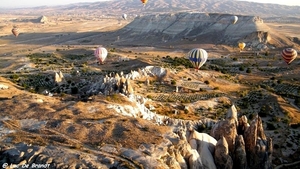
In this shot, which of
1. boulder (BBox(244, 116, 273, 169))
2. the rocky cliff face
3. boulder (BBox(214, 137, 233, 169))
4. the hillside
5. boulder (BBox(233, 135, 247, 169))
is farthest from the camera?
the rocky cliff face

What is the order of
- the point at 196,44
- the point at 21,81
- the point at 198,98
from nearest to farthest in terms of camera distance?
the point at 198,98, the point at 21,81, the point at 196,44

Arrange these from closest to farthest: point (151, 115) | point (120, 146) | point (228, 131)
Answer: point (120, 146), point (228, 131), point (151, 115)

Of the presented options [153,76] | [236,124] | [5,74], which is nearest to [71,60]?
[5,74]

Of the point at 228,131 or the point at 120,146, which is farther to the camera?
the point at 228,131

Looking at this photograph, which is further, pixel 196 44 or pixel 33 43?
pixel 33 43

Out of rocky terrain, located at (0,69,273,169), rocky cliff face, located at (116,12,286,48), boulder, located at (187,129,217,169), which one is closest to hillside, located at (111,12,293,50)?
rocky cliff face, located at (116,12,286,48)

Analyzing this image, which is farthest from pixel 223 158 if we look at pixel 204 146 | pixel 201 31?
pixel 201 31

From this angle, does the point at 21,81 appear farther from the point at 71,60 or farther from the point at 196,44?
the point at 196,44

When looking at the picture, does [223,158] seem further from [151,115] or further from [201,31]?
[201,31]

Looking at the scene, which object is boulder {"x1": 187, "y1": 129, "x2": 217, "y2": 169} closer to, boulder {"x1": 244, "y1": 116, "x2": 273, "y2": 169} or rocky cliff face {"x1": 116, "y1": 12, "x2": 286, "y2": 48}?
boulder {"x1": 244, "y1": 116, "x2": 273, "y2": 169}

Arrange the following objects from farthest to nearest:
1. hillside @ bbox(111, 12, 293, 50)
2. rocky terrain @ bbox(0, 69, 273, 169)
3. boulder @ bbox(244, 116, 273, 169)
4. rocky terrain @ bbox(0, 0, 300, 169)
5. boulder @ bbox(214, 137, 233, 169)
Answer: hillside @ bbox(111, 12, 293, 50)
boulder @ bbox(244, 116, 273, 169)
boulder @ bbox(214, 137, 233, 169)
rocky terrain @ bbox(0, 0, 300, 169)
rocky terrain @ bbox(0, 69, 273, 169)

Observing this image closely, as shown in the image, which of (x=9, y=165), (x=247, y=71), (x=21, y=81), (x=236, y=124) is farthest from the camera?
(x=247, y=71)
